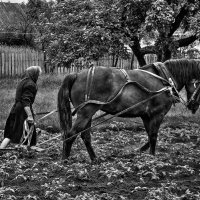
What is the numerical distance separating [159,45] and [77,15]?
8.21ft

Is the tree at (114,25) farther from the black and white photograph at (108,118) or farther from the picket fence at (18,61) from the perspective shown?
the picket fence at (18,61)

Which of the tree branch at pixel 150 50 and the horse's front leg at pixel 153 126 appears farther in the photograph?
the tree branch at pixel 150 50

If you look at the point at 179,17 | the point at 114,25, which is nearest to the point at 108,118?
the point at 114,25

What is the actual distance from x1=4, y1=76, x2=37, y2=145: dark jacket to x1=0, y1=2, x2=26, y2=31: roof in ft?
69.2

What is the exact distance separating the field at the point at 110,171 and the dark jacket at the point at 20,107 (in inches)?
13.4

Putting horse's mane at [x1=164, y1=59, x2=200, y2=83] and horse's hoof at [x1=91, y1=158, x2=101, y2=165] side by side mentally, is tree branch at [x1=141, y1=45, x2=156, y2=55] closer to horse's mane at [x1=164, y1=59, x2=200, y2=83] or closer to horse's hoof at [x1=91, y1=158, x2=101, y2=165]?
horse's mane at [x1=164, y1=59, x2=200, y2=83]

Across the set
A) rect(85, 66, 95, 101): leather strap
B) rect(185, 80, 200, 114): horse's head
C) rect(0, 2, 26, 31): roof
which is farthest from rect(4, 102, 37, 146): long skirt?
rect(0, 2, 26, 31): roof

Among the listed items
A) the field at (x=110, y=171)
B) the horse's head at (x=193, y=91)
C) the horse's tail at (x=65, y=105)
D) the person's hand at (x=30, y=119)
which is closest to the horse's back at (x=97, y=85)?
the horse's tail at (x=65, y=105)

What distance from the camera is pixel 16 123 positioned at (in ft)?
27.9

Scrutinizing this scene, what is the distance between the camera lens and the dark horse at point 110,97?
25.1 ft

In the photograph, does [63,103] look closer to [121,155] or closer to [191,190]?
[121,155]

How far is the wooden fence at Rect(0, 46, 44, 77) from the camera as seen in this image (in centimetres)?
2292

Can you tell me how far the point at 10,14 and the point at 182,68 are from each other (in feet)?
86.0

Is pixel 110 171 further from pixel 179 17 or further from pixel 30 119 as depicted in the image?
pixel 179 17
